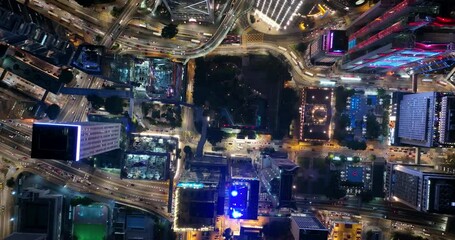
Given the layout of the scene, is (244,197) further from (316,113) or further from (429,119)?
(429,119)

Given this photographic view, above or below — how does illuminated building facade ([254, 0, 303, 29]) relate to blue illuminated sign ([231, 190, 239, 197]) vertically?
above

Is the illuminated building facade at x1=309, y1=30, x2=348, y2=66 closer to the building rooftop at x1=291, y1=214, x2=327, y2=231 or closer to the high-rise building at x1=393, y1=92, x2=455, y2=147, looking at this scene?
the high-rise building at x1=393, y1=92, x2=455, y2=147

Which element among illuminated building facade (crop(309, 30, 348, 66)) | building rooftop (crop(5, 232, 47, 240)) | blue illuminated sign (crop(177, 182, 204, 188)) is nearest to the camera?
illuminated building facade (crop(309, 30, 348, 66))

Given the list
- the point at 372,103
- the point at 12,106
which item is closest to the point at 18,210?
the point at 12,106

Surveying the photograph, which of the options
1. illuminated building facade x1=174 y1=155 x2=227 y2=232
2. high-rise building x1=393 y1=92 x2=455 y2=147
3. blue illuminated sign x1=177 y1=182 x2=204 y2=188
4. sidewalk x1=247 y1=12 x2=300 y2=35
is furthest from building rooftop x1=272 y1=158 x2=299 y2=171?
sidewalk x1=247 y1=12 x2=300 y2=35

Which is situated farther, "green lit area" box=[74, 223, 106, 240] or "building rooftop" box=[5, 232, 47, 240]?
"green lit area" box=[74, 223, 106, 240]

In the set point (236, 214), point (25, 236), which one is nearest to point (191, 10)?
point (236, 214)

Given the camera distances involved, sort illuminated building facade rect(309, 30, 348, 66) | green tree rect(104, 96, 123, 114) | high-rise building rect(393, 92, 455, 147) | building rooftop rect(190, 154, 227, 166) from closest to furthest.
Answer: high-rise building rect(393, 92, 455, 147), illuminated building facade rect(309, 30, 348, 66), building rooftop rect(190, 154, 227, 166), green tree rect(104, 96, 123, 114)

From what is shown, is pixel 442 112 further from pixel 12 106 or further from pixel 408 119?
pixel 12 106
